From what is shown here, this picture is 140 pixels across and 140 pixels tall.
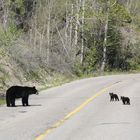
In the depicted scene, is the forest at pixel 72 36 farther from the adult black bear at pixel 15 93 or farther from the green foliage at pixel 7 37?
the adult black bear at pixel 15 93

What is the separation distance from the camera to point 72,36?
56469 millimetres

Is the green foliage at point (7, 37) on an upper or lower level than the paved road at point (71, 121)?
upper

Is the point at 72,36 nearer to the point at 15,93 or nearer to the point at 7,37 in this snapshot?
the point at 7,37

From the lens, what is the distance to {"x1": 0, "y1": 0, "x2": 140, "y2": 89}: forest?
46.1 metres

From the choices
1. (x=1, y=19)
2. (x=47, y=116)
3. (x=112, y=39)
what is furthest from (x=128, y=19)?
(x=47, y=116)

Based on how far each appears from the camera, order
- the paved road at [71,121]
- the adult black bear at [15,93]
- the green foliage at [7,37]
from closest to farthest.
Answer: the paved road at [71,121] → the adult black bear at [15,93] → the green foliage at [7,37]

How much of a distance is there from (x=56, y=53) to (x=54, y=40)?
2985mm

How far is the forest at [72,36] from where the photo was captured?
46125 millimetres

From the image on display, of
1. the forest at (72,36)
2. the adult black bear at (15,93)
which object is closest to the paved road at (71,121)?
the adult black bear at (15,93)

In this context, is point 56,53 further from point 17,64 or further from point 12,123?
point 12,123

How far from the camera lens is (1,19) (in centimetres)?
4769

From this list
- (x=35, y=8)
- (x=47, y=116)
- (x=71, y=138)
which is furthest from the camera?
(x=35, y=8)

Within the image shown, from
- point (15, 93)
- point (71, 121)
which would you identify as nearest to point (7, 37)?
point (15, 93)

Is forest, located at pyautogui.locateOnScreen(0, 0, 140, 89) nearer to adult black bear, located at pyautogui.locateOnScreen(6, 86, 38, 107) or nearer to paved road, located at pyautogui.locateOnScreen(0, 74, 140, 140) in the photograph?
paved road, located at pyautogui.locateOnScreen(0, 74, 140, 140)
